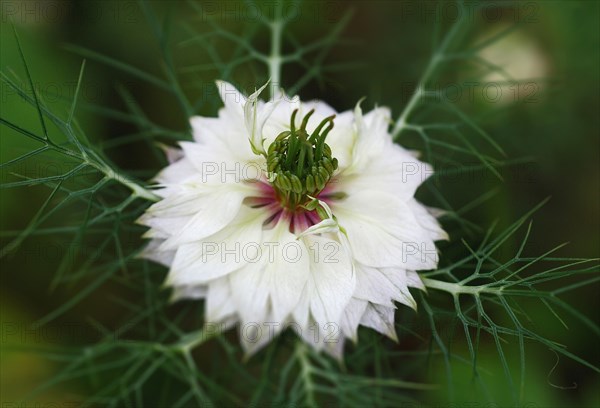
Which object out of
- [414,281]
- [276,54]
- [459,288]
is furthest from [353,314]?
[276,54]

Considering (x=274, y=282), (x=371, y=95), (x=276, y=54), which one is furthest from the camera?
(x=371, y=95)

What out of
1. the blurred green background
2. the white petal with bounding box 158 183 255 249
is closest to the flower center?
the white petal with bounding box 158 183 255 249

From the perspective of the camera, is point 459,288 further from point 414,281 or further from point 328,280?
point 328,280

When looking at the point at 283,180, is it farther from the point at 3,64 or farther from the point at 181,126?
the point at 3,64

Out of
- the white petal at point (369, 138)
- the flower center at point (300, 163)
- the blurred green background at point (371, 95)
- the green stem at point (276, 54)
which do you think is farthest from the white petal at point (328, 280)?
the blurred green background at point (371, 95)

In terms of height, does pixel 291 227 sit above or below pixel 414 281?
above
